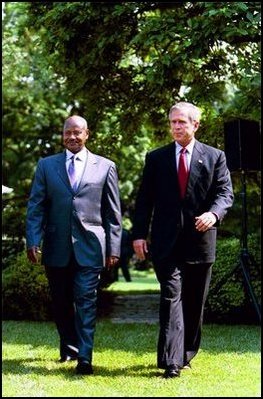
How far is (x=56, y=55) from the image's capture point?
30.1ft

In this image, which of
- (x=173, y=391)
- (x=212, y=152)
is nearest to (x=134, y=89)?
(x=212, y=152)

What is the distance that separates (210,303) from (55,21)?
158 inches

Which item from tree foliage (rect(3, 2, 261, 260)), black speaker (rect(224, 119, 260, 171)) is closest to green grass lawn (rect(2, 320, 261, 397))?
black speaker (rect(224, 119, 260, 171))

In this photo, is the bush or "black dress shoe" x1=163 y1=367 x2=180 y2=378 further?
the bush

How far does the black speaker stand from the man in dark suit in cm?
262

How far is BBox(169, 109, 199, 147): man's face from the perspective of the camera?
5.26 meters

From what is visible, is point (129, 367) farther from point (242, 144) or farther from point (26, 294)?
point (26, 294)

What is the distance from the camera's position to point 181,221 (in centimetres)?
530

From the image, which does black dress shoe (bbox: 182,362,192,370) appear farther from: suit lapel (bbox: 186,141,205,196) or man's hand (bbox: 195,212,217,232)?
suit lapel (bbox: 186,141,205,196)

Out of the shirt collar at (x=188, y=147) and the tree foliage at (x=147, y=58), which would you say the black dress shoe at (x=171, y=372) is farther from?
the tree foliage at (x=147, y=58)

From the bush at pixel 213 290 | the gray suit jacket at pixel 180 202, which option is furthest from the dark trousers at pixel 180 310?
the bush at pixel 213 290

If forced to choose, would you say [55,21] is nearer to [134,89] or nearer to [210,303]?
[134,89]

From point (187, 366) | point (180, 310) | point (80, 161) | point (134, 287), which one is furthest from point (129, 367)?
point (134, 287)

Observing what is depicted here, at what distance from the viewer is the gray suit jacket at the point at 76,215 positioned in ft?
18.4
